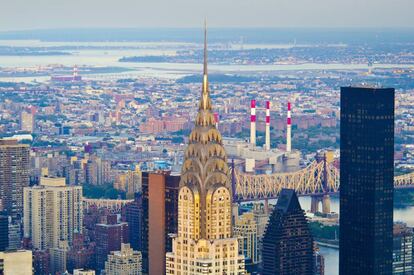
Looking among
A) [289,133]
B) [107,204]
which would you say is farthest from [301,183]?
[289,133]

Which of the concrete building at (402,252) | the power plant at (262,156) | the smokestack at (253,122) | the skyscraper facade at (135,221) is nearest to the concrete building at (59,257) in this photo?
the skyscraper facade at (135,221)

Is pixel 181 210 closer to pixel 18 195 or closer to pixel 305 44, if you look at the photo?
pixel 18 195

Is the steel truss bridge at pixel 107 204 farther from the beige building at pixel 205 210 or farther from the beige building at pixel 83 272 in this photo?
the beige building at pixel 205 210

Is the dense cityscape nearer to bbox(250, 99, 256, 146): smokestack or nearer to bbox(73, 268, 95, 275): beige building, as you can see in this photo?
bbox(73, 268, 95, 275): beige building

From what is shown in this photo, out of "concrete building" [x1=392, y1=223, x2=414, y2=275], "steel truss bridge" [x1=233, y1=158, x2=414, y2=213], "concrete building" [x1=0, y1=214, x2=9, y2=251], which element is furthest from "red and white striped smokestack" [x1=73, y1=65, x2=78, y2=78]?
"concrete building" [x1=392, y1=223, x2=414, y2=275]

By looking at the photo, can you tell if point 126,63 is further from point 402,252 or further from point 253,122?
point 402,252

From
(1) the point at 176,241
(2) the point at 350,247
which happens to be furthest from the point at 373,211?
(1) the point at 176,241
